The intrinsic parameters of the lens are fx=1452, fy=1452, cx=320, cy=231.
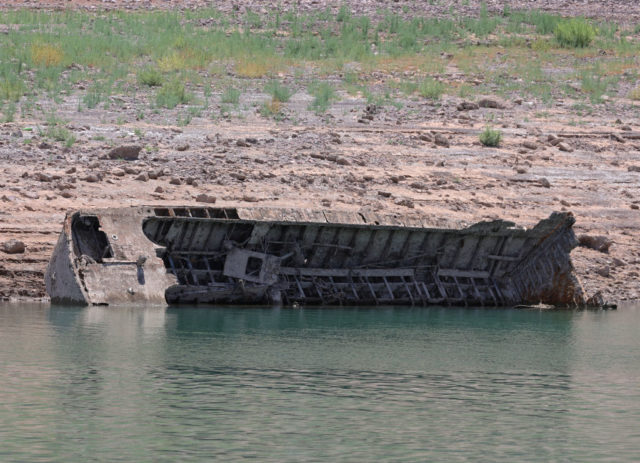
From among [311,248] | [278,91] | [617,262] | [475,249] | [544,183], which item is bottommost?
[617,262]

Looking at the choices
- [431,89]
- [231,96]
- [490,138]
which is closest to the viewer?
[490,138]

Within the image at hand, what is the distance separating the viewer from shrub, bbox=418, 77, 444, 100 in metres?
40.1

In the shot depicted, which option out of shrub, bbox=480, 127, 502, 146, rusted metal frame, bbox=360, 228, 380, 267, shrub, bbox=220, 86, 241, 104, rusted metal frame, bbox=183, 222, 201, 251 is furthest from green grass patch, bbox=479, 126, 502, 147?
rusted metal frame, bbox=183, 222, 201, 251

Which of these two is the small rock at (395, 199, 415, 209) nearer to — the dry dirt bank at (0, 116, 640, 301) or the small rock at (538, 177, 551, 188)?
the dry dirt bank at (0, 116, 640, 301)

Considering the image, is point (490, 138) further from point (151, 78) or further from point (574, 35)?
point (574, 35)

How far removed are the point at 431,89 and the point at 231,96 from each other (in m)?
5.95

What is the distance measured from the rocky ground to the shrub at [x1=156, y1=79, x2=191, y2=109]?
1.24ft

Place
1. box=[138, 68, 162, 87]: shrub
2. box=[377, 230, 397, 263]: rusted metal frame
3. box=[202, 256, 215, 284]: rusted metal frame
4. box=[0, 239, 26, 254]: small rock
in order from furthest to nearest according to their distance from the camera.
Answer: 1. box=[138, 68, 162, 87]: shrub
2. box=[377, 230, 397, 263]: rusted metal frame
3. box=[0, 239, 26, 254]: small rock
4. box=[202, 256, 215, 284]: rusted metal frame

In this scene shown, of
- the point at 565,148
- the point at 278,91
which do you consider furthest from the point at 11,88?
the point at 565,148

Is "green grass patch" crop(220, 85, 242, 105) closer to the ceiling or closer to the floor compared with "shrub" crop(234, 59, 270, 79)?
closer to the floor

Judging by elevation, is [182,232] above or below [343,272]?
above

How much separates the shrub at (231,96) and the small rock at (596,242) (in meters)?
9.84

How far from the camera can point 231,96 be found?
37.6 m

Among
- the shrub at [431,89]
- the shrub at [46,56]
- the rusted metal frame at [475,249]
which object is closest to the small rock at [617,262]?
the rusted metal frame at [475,249]
